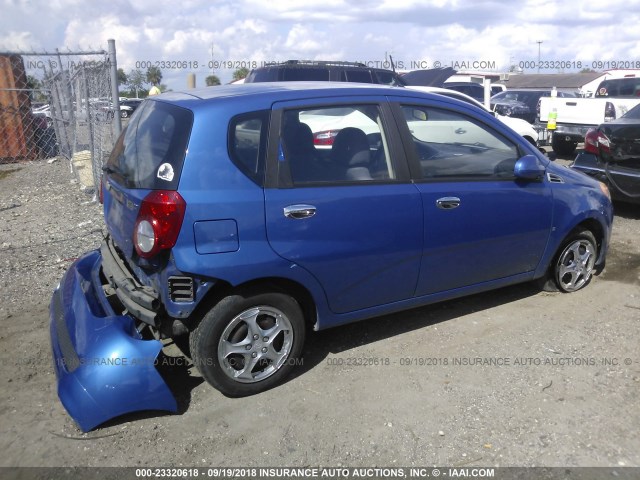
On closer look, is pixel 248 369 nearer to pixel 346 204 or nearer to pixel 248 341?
pixel 248 341

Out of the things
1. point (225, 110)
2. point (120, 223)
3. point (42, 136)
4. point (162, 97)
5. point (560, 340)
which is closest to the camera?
point (225, 110)

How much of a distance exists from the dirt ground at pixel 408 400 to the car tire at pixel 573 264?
11cm

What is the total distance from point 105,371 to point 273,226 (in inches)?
47.6

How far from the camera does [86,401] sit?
123 inches

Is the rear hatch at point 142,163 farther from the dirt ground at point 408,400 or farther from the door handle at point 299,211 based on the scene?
the dirt ground at point 408,400

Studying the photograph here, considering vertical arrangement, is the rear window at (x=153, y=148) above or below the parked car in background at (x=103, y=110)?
below

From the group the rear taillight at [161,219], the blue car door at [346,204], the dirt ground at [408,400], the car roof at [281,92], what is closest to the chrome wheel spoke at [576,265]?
the dirt ground at [408,400]

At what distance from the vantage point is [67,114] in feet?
39.7

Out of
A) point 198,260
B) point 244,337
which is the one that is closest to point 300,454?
point 244,337

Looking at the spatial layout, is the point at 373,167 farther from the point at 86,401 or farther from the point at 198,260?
the point at 86,401

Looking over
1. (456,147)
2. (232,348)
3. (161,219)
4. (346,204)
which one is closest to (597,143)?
(456,147)

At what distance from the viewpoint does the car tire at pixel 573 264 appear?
492cm

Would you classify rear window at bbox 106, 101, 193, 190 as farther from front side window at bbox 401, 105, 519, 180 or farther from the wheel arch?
front side window at bbox 401, 105, 519, 180

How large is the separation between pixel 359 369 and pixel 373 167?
135 centimetres
